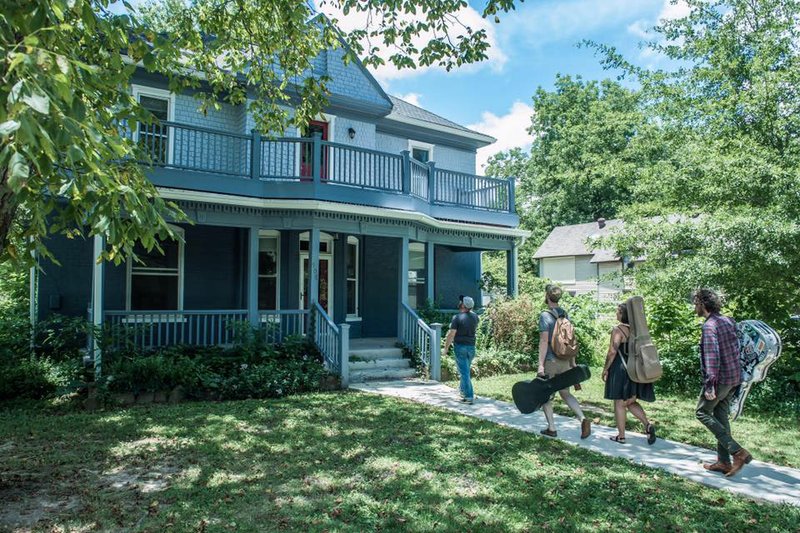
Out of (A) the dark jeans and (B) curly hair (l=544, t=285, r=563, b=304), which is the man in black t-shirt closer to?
(B) curly hair (l=544, t=285, r=563, b=304)

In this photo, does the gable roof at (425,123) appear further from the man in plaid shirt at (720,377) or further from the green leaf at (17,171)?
the green leaf at (17,171)

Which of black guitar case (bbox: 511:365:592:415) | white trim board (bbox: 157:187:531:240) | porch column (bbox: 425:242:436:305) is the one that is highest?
white trim board (bbox: 157:187:531:240)

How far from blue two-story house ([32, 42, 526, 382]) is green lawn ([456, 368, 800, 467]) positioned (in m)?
3.30

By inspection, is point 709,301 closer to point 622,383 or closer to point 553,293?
point 622,383

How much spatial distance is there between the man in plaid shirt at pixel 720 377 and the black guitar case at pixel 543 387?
4.26 feet

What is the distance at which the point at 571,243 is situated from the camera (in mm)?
37125

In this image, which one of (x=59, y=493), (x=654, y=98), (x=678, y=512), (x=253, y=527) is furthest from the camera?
(x=654, y=98)

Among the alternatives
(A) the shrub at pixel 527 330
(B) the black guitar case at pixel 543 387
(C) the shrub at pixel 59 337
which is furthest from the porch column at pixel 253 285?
(B) the black guitar case at pixel 543 387

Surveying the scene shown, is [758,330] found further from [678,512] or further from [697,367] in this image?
[697,367]

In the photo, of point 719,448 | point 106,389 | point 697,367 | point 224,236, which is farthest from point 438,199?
point 719,448

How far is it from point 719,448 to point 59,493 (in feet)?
20.6

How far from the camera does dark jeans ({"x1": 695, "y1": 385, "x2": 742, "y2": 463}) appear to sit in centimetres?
504

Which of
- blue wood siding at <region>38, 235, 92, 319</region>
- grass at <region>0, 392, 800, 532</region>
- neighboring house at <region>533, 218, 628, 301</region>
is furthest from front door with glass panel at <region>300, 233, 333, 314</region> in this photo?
neighboring house at <region>533, 218, 628, 301</region>

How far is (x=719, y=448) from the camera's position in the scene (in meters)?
5.31
